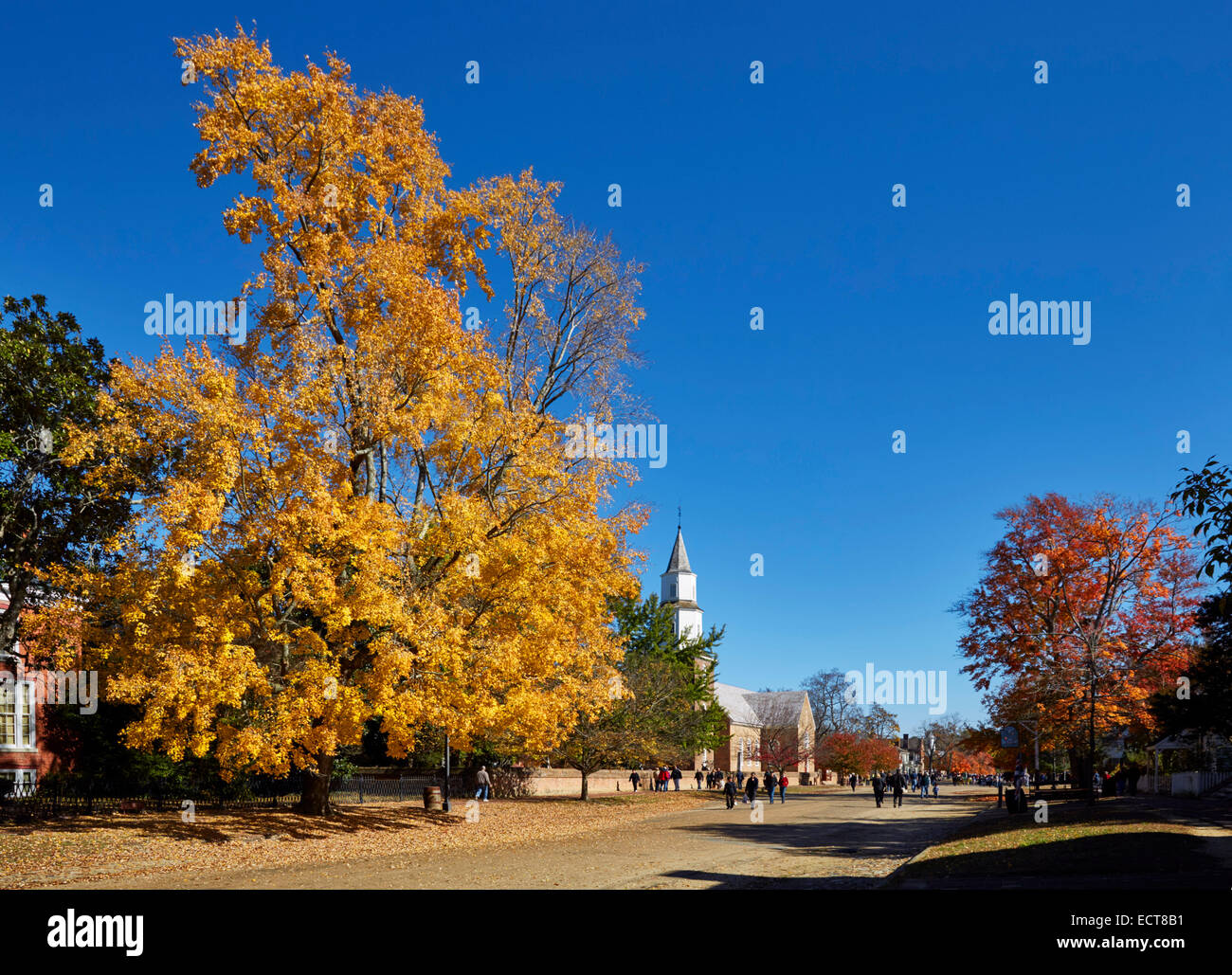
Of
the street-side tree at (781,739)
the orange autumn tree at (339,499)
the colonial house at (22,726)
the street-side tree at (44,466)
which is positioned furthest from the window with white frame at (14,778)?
the street-side tree at (781,739)

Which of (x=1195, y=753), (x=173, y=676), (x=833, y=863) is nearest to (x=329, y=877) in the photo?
(x=173, y=676)

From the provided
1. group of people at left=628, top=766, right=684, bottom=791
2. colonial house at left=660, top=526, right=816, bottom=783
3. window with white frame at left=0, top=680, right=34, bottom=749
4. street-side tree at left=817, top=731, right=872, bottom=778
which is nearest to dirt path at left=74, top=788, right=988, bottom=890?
window with white frame at left=0, top=680, right=34, bottom=749

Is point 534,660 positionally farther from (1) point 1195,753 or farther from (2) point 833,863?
(1) point 1195,753

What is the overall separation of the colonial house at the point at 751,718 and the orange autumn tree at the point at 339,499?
69409 mm

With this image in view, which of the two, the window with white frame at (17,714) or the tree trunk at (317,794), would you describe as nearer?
the tree trunk at (317,794)

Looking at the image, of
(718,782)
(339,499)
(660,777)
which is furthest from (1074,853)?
(718,782)

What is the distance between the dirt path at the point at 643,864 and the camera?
15.1 metres

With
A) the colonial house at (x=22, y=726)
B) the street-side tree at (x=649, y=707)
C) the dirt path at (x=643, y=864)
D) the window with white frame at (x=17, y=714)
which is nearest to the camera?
the dirt path at (x=643, y=864)

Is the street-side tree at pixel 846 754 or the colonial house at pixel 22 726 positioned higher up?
the colonial house at pixel 22 726

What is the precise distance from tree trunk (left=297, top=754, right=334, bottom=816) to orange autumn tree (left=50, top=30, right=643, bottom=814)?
0.32ft

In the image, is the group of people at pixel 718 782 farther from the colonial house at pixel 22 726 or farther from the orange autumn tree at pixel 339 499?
the colonial house at pixel 22 726

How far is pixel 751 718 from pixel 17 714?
8491 cm

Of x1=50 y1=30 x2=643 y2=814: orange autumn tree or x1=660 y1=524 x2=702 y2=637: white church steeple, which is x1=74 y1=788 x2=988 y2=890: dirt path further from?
x1=660 y1=524 x2=702 y2=637: white church steeple

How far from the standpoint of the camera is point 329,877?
1573 centimetres
